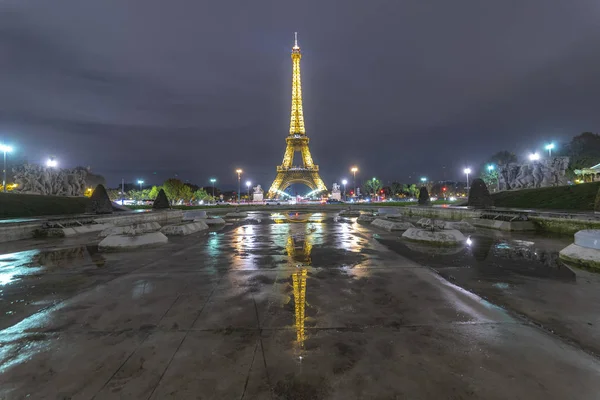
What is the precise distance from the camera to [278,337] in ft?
15.5

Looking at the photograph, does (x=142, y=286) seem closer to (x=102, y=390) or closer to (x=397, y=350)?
(x=102, y=390)

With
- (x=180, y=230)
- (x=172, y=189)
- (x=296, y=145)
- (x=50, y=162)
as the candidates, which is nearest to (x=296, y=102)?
(x=296, y=145)

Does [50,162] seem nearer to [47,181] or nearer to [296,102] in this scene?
[47,181]

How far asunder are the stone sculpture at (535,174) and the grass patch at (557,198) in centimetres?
1087

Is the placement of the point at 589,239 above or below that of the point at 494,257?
above

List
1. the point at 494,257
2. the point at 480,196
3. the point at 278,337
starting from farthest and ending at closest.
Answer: the point at 480,196, the point at 494,257, the point at 278,337

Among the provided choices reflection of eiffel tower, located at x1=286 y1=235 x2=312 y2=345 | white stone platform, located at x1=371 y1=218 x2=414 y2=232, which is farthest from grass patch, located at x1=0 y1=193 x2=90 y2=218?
white stone platform, located at x1=371 y1=218 x2=414 y2=232

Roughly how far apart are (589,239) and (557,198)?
1204 inches

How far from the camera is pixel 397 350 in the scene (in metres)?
4.27

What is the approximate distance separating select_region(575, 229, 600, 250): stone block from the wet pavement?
219cm

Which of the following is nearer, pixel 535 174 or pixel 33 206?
pixel 33 206

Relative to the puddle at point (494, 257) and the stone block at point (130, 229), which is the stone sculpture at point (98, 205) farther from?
the puddle at point (494, 257)

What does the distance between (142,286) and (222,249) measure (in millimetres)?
5443

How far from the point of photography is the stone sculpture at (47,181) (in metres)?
45.2
